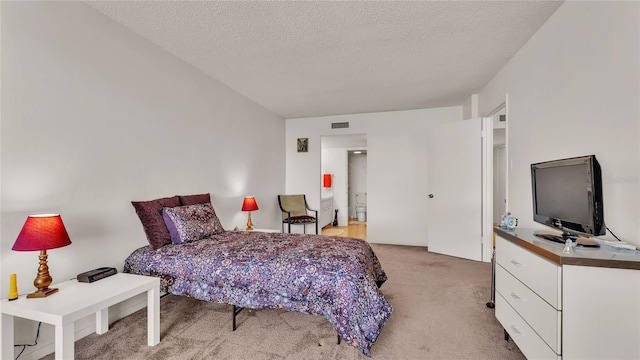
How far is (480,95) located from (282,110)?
331 centimetres

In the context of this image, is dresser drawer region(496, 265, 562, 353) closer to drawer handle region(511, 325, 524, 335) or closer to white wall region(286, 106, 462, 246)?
drawer handle region(511, 325, 524, 335)

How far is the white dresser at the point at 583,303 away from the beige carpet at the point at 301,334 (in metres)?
0.57

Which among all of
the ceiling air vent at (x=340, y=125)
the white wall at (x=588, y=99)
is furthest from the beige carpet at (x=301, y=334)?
the ceiling air vent at (x=340, y=125)

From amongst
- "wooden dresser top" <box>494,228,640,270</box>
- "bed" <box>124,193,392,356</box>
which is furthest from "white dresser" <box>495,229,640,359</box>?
"bed" <box>124,193,392,356</box>

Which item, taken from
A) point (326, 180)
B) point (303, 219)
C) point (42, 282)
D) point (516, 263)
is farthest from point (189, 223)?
point (326, 180)

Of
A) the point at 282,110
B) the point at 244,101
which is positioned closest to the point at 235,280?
the point at 244,101

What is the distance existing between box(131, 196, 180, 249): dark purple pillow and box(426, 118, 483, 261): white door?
12.7 feet

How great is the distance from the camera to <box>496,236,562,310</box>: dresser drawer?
4.49 ft

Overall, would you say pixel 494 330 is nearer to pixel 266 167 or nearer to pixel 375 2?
pixel 375 2

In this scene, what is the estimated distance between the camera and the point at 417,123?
5199 mm

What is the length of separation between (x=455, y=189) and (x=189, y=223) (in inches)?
147

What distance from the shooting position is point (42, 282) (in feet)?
5.72

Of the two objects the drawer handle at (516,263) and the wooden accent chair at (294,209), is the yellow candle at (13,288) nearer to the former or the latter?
the drawer handle at (516,263)

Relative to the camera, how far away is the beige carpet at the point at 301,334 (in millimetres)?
1930
